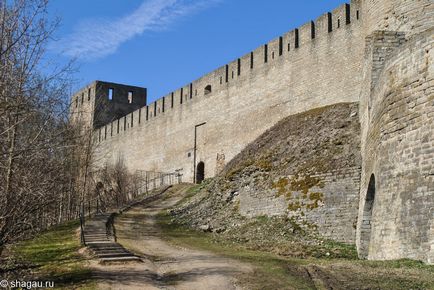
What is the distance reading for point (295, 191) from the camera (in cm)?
1582

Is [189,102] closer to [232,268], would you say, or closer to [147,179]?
[147,179]

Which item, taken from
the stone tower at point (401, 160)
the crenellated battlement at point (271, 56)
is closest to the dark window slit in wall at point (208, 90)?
the crenellated battlement at point (271, 56)

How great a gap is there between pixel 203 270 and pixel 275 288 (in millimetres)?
2001

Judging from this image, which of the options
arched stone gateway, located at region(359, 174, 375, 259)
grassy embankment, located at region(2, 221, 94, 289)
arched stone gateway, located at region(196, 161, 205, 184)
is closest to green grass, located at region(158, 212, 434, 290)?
arched stone gateway, located at region(359, 174, 375, 259)

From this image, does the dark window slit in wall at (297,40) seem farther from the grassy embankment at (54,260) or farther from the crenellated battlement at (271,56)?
the grassy embankment at (54,260)

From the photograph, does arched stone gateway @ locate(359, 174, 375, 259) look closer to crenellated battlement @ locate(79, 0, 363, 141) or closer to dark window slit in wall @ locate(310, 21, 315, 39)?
crenellated battlement @ locate(79, 0, 363, 141)

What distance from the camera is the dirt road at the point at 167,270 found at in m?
9.03

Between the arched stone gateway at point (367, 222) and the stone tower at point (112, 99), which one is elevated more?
the stone tower at point (112, 99)

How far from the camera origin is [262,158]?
18938mm

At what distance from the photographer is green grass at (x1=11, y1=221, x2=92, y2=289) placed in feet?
31.9

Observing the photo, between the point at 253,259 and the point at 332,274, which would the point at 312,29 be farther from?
the point at 332,274

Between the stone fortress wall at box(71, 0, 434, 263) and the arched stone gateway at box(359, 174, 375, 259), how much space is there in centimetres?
2

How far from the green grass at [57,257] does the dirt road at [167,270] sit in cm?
35

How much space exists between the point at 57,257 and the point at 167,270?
2915mm
